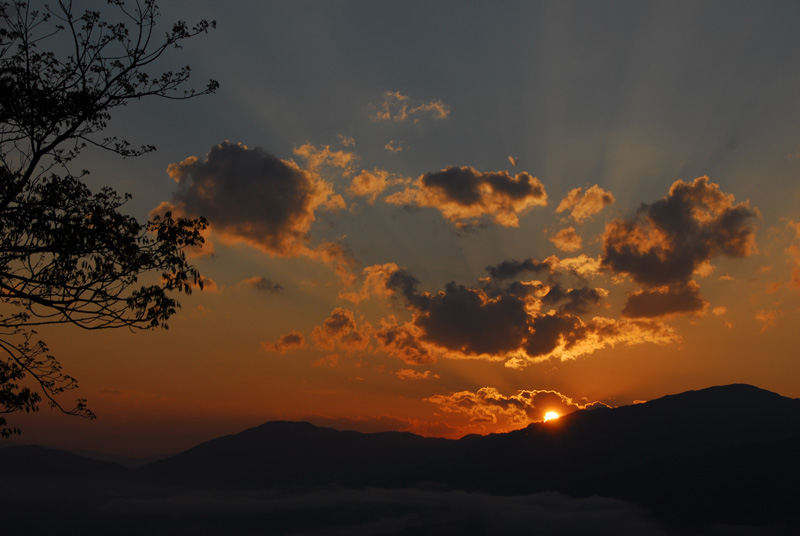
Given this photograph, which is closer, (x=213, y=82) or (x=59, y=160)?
(x=59, y=160)

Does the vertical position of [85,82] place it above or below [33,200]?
above

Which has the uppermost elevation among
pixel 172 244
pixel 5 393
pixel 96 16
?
pixel 96 16

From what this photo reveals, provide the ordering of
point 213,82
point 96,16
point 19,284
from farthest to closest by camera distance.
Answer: point 213,82, point 96,16, point 19,284

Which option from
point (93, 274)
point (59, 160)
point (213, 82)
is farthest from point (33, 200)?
point (213, 82)

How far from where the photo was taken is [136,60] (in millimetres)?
21719

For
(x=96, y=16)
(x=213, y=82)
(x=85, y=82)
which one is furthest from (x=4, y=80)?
(x=213, y=82)

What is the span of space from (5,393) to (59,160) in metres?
8.97

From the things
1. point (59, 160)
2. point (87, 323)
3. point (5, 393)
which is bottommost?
point (5, 393)

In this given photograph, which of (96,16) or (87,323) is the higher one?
(96,16)

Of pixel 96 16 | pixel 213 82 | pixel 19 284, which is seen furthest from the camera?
pixel 213 82

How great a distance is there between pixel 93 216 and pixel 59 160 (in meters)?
2.48

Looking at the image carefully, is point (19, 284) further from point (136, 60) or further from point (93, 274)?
point (136, 60)

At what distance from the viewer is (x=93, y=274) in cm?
2120

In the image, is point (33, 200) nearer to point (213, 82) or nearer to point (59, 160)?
point (59, 160)
